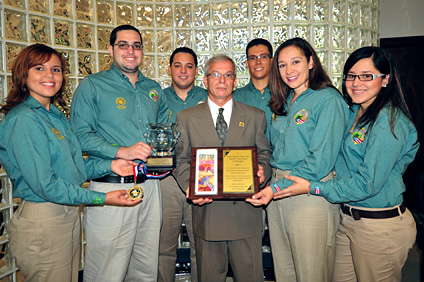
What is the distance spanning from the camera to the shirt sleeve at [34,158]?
6.21 ft

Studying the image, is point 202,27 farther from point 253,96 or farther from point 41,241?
point 41,241

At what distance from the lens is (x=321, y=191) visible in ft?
6.70

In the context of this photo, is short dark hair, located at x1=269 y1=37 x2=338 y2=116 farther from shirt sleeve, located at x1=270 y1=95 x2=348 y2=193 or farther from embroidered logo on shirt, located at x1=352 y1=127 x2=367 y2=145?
embroidered logo on shirt, located at x1=352 y1=127 x2=367 y2=145

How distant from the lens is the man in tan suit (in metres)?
2.38

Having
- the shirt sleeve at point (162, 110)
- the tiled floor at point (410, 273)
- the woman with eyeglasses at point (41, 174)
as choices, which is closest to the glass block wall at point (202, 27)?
the shirt sleeve at point (162, 110)

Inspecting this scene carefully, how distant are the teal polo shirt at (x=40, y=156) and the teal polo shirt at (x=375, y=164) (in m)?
1.59

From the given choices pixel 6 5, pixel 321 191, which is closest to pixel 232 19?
pixel 6 5

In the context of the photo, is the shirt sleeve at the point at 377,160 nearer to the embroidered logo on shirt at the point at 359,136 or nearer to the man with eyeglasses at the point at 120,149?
the embroidered logo on shirt at the point at 359,136

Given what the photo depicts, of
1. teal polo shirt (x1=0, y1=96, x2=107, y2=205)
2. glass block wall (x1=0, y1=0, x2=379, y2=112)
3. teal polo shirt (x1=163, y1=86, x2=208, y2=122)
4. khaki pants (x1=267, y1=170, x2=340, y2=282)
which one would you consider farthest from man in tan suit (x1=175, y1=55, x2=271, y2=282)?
glass block wall (x1=0, y1=0, x2=379, y2=112)

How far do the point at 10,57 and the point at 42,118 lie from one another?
1434mm

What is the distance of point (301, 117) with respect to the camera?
2.17 m

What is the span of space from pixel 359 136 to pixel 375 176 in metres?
0.28

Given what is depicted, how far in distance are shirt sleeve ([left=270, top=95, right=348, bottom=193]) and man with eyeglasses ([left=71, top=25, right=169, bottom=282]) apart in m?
1.13

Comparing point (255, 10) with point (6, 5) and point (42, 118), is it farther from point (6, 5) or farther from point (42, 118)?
point (42, 118)
